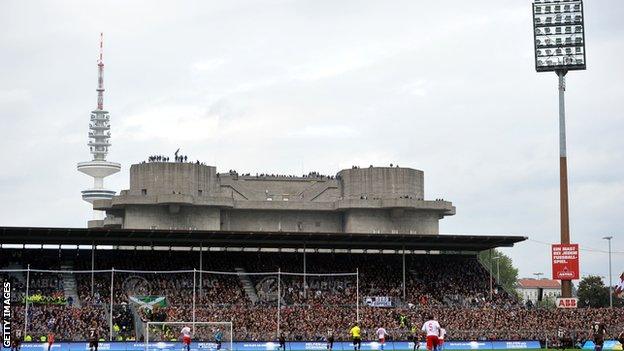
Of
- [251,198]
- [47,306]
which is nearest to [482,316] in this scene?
[47,306]

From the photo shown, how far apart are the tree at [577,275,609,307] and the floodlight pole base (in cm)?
6744

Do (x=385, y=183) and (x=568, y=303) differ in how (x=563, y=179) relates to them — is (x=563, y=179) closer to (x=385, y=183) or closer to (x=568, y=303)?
(x=568, y=303)

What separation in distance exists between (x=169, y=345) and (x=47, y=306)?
14490mm

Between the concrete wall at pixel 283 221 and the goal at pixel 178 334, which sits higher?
the concrete wall at pixel 283 221

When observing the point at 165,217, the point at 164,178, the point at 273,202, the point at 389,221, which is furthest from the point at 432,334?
the point at 273,202

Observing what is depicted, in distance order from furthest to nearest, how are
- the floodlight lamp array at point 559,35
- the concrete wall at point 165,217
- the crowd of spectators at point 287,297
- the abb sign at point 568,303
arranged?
the concrete wall at point 165,217 → the floodlight lamp array at point 559,35 → the abb sign at point 568,303 → the crowd of spectators at point 287,297

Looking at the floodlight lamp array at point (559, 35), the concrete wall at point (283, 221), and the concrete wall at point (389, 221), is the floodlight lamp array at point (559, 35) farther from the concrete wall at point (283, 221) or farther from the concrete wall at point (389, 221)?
the concrete wall at point (283, 221)

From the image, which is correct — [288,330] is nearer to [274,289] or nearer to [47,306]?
[274,289]

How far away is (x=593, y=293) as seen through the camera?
156 m

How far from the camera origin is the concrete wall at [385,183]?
11294cm

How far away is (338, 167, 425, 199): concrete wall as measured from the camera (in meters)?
113

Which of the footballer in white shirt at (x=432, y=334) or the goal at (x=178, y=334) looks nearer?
the footballer in white shirt at (x=432, y=334)

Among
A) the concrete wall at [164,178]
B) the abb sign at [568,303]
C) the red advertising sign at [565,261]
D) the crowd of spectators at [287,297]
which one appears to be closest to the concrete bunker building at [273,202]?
the concrete wall at [164,178]

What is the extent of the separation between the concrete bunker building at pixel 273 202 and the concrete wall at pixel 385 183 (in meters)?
0.11
